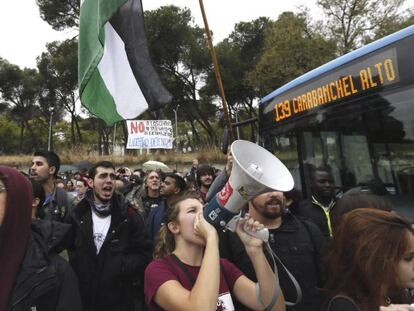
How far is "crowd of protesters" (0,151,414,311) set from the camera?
5.50ft

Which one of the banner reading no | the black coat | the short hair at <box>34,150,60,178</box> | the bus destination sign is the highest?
the banner reading no

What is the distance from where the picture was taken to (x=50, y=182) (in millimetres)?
4152

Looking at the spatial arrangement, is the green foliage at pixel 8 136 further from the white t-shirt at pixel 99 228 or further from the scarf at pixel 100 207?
the white t-shirt at pixel 99 228

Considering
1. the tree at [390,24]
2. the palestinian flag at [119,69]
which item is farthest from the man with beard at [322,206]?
the tree at [390,24]

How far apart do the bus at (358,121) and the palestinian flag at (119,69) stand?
1863 millimetres

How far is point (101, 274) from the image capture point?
3.14 meters

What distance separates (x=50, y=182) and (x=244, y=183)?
9.73 ft

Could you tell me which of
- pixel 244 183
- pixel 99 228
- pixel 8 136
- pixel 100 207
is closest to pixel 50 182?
pixel 100 207

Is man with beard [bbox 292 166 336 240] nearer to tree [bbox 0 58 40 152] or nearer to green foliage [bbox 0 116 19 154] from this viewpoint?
tree [bbox 0 58 40 152]

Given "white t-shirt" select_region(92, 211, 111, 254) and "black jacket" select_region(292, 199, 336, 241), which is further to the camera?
"black jacket" select_region(292, 199, 336, 241)

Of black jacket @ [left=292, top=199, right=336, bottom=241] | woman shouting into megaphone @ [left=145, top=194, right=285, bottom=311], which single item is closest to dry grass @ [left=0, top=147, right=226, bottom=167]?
black jacket @ [left=292, top=199, right=336, bottom=241]

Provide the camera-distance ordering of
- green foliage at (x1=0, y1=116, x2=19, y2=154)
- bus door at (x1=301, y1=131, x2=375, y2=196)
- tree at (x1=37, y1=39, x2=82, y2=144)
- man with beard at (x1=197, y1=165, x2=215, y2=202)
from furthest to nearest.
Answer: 1. green foliage at (x1=0, y1=116, x2=19, y2=154)
2. tree at (x1=37, y1=39, x2=82, y2=144)
3. man with beard at (x1=197, y1=165, x2=215, y2=202)
4. bus door at (x1=301, y1=131, x2=375, y2=196)

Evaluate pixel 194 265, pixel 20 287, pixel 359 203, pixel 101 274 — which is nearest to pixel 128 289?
pixel 101 274

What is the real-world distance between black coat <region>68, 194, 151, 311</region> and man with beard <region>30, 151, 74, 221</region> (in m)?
0.68
